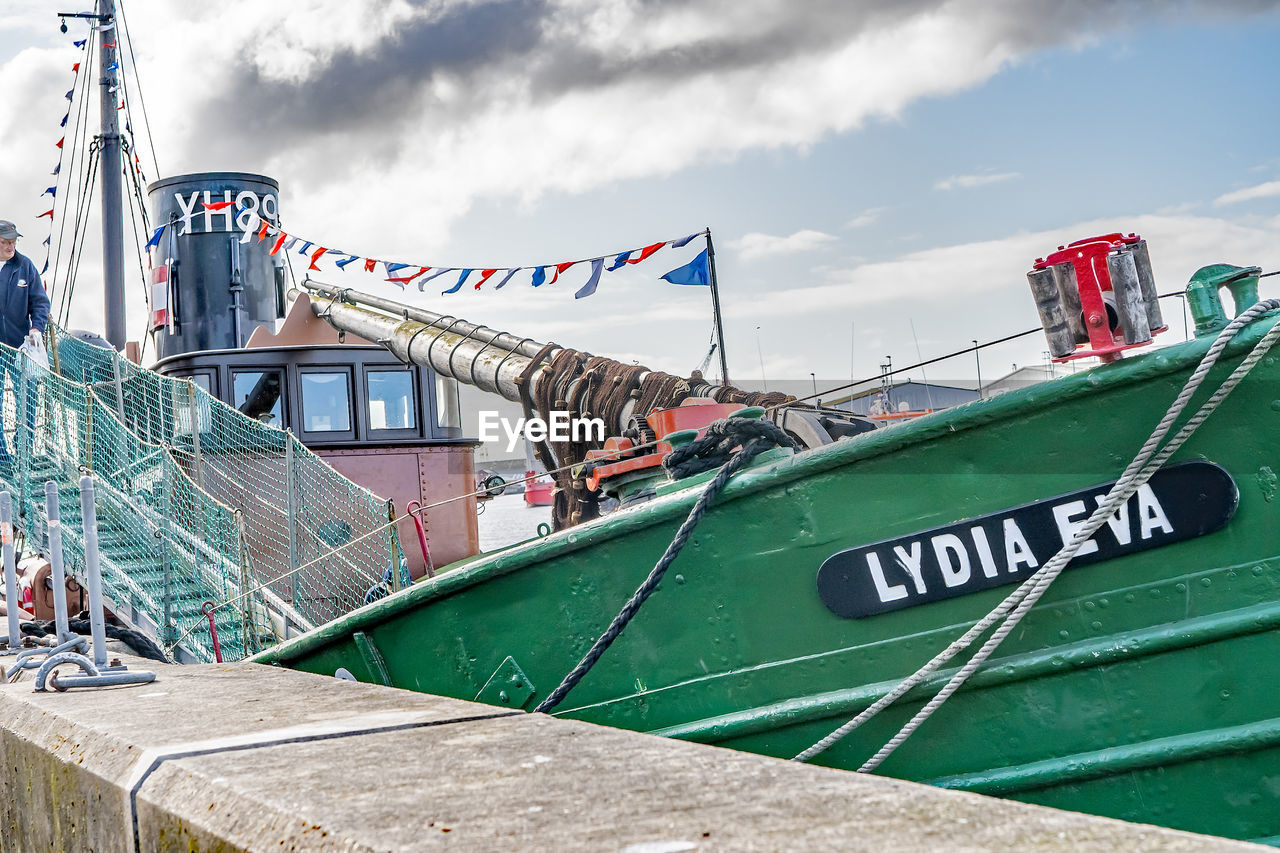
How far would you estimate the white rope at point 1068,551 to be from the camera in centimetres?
317

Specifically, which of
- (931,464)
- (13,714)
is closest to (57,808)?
(13,714)

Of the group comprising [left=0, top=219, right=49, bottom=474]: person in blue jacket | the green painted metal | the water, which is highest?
[left=0, top=219, right=49, bottom=474]: person in blue jacket

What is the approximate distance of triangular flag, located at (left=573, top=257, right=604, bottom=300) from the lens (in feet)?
39.9

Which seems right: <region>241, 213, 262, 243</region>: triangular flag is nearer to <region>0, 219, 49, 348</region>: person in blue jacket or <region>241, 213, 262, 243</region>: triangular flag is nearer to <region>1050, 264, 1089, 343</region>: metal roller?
<region>0, 219, 49, 348</region>: person in blue jacket

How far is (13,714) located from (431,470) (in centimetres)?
816

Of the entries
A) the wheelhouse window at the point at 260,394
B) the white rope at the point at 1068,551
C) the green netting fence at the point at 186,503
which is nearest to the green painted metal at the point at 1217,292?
the white rope at the point at 1068,551

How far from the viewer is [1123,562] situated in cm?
340

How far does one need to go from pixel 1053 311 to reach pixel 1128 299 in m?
0.22

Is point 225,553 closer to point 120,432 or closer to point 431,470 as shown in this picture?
point 120,432

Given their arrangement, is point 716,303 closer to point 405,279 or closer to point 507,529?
point 405,279

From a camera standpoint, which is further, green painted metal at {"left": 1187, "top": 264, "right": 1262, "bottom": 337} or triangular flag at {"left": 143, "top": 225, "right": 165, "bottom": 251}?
triangular flag at {"left": 143, "top": 225, "right": 165, "bottom": 251}

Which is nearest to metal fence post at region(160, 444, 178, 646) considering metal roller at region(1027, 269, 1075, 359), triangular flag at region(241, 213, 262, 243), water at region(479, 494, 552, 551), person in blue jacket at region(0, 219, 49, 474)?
person in blue jacket at region(0, 219, 49, 474)

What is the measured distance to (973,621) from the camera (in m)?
3.54

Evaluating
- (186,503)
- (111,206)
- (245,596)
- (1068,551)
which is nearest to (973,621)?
(1068,551)
